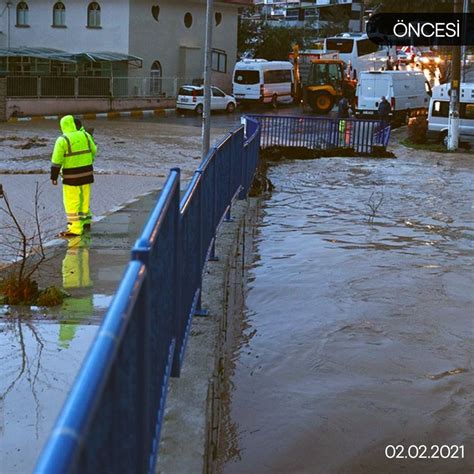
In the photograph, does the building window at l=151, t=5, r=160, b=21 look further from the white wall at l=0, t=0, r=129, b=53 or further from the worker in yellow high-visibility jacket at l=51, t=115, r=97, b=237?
the worker in yellow high-visibility jacket at l=51, t=115, r=97, b=237

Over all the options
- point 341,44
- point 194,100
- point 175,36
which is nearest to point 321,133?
point 194,100

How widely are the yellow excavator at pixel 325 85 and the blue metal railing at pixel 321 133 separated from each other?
854 inches

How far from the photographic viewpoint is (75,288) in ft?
28.8

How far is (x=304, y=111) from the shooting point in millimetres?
47938

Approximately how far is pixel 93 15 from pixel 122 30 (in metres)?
1.95

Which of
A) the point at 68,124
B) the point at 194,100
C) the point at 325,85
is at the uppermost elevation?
the point at 325,85

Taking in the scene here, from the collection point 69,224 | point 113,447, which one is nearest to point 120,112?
point 69,224

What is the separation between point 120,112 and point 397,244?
3255cm

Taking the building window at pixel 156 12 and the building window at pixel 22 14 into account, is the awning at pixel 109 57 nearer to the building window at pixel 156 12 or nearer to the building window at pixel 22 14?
the building window at pixel 156 12

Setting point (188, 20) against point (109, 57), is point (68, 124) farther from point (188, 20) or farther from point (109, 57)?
point (188, 20)

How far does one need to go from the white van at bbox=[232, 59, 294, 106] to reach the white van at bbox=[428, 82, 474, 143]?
18265mm

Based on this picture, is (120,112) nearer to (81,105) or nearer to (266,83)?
(81,105)

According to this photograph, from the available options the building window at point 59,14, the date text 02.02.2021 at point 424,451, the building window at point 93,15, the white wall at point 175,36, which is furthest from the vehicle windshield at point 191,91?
the date text 02.02.2021 at point 424,451

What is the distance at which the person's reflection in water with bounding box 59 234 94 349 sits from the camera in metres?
7.34
